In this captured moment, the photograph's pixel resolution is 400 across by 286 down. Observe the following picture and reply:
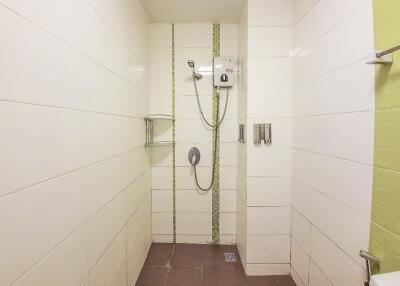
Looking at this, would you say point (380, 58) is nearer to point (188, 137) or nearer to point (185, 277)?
point (188, 137)

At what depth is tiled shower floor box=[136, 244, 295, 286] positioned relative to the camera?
191 centimetres

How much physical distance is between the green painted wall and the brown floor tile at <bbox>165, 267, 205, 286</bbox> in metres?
1.36

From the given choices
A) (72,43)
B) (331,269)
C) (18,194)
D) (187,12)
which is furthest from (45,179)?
(187,12)

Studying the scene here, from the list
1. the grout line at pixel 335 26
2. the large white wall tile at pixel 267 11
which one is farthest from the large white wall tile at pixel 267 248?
the large white wall tile at pixel 267 11

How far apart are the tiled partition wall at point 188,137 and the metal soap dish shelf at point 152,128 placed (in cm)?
6

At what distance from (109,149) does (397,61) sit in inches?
55.0

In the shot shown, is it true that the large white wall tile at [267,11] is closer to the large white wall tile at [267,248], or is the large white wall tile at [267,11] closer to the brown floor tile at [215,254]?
the large white wall tile at [267,248]

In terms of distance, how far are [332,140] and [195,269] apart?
60.9 inches

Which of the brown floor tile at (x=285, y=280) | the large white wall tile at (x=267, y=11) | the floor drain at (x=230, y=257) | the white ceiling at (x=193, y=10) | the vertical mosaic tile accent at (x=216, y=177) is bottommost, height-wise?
the brown floor tile at (x=285, y=280)

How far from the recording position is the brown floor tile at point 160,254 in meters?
2.17

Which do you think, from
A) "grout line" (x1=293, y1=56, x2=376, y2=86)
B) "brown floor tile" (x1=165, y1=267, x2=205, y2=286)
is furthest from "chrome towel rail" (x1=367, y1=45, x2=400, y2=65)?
"brown floor tile" (x1=165, y1=267, x2=205, y2=286)

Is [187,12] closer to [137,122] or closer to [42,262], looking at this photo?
[137,122]

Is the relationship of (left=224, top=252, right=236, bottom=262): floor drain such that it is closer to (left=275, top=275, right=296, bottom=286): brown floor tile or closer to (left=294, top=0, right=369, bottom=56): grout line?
(left=275, top=275, right=296, bottom=286): brown floor tile

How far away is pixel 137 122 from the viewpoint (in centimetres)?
195
